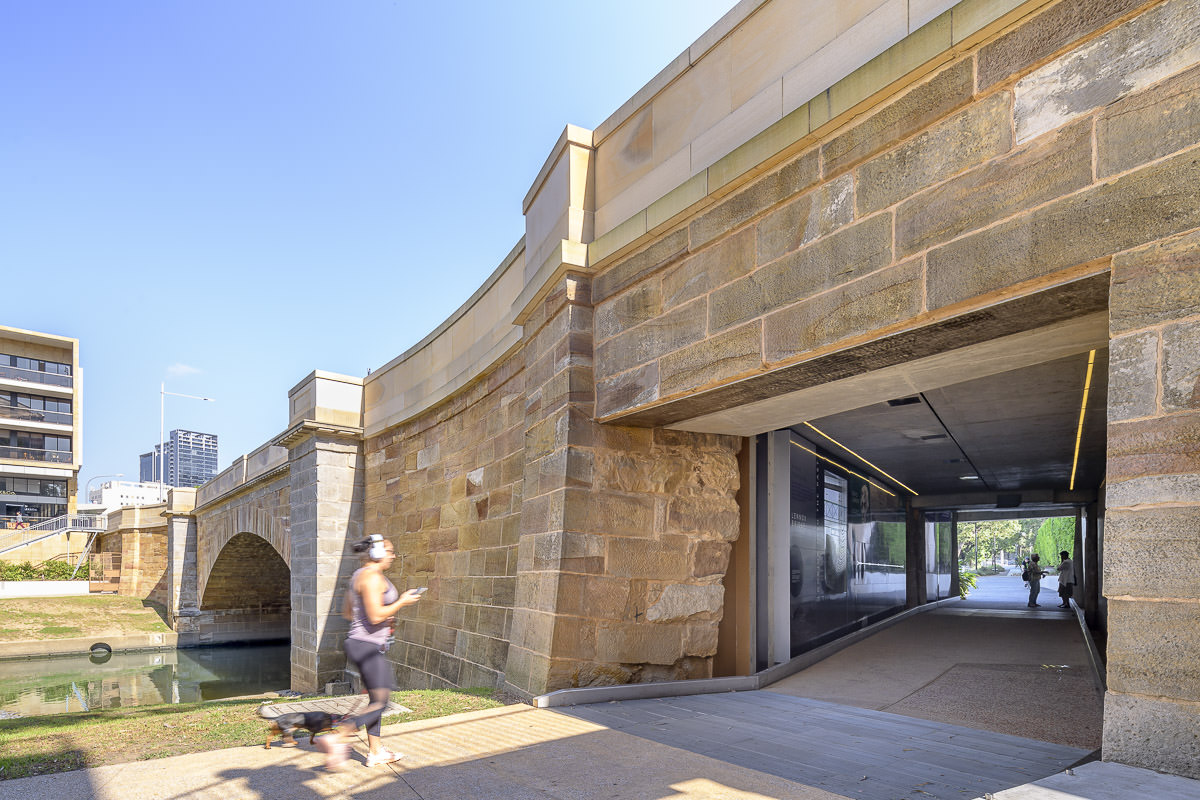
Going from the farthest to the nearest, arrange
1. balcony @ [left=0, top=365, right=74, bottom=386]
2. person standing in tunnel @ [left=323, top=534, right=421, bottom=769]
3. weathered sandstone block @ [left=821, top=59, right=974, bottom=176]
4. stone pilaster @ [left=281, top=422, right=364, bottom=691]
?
balcony @ [left=0, top=365, right=74, bottom=386] → stone pilaster @ [left=281, top=422, right=364, bottom=691] → person standing in tunnel @ [left=323, top=534, right=421, bottom=769] → weathered sandstone block @ [left=821, top=59, right=974, bottom=176]

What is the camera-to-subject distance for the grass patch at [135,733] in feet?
12.7

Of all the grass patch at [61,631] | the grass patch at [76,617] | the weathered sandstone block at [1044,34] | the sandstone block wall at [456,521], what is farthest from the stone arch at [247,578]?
the weathered sandstone block at [1044,34]

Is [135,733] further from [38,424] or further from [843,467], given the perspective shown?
[38,424]

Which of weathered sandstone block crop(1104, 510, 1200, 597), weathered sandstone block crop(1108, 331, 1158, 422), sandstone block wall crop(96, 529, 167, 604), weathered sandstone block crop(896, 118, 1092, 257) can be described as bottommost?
sandstone block wall crop(96, 529, 167, 604)

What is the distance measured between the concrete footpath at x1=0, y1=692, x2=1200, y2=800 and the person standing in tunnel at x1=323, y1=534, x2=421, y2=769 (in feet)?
0.46

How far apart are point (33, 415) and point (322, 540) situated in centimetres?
4463

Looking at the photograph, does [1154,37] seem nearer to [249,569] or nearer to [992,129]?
[992,129]

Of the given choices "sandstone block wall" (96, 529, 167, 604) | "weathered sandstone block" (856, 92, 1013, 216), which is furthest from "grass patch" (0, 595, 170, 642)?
"weathered sandstone block" (856, 92, 1013, 216)

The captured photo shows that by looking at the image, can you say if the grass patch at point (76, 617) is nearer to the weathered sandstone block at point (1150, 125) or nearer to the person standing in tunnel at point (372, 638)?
the person standing in tunnel at point (372, 638)

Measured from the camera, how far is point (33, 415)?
45.6 m

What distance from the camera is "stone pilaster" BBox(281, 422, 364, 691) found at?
37.5ft

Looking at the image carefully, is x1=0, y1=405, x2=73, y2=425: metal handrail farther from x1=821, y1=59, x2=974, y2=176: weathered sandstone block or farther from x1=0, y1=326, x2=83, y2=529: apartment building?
x1=821, y1=59, x2=974, y2=176: weathered sandstone block

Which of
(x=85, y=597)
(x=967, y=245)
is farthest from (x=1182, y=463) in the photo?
(x=85, y=597)

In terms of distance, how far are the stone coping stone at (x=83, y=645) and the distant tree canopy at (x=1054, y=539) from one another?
115 feet
